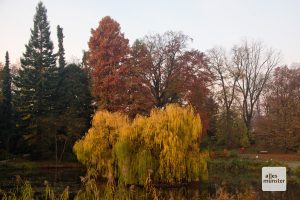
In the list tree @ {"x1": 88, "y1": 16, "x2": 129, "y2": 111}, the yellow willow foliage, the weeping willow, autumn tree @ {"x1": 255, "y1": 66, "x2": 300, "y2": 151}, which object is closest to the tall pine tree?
tree @ {"x1": 88, "y1": 16, "x2": 129, "y2": 111}

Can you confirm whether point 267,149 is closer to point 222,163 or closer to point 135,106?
point 222,163

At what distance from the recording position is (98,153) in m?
22.4

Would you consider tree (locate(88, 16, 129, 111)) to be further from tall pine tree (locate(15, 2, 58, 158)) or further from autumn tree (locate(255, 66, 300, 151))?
autumn tree (locate(255, 66, 300, 151))

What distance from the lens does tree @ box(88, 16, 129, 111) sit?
1271 inches

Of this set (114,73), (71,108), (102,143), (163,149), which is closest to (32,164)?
(71,108)

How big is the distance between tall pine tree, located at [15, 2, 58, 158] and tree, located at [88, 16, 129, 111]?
13.8ft

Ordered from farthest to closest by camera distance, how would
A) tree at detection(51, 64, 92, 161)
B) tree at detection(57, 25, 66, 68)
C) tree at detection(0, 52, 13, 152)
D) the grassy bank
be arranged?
1. tree at detection(57, 25, 66, 68)
2. tree at detection(0, 52, 13, 152)
3. tree at detection(51, 64, 92, 161)
4. the grassy bank

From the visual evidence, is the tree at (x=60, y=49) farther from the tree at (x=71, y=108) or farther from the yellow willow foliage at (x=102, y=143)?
the yellow willow foliage at (x=102, y=143)

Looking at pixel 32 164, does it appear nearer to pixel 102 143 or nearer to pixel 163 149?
pixel 102 143

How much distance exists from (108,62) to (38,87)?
6.54 m

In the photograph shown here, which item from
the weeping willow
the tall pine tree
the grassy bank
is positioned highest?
the tall pine tree

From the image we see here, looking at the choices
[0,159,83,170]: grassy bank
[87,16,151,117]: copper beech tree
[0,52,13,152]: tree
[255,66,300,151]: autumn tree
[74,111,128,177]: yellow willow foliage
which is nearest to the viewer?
[74,111,128,177]: yellow willow foliage

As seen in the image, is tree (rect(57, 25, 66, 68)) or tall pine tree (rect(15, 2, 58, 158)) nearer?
tall pine tree (rect(15, 2, 58, 158))

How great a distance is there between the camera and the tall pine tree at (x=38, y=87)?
3328 cm
